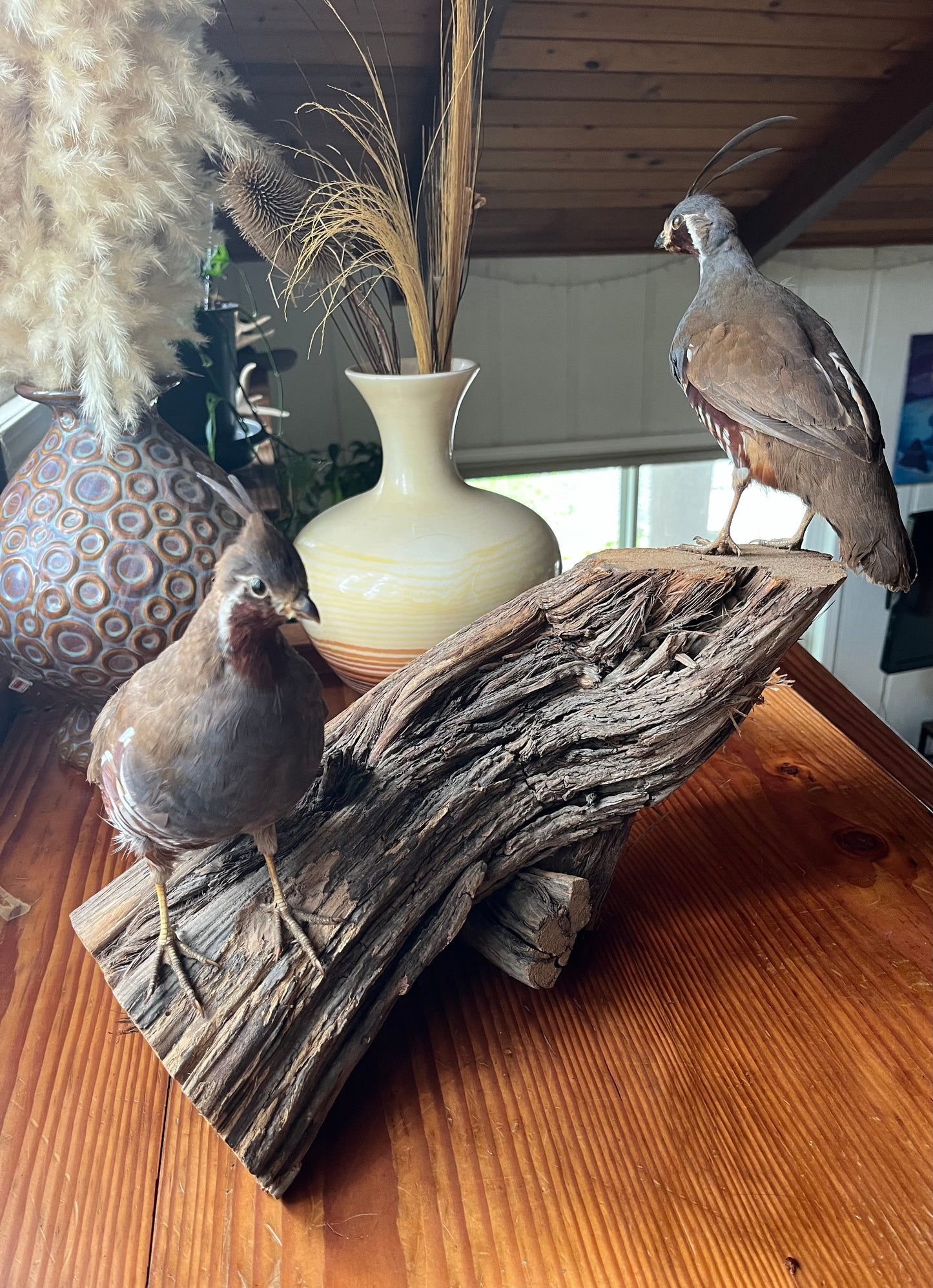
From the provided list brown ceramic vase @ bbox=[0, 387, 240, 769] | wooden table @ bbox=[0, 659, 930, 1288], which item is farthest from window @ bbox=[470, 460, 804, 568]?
wooden table @ bbox=[0, 659, 930, 1288]

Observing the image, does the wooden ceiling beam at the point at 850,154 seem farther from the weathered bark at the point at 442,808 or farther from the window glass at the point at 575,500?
the weathered bark at the point at 442,808

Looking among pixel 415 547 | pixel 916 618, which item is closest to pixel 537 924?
pixel 415 547

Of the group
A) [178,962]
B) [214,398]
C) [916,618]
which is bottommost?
[916,618]

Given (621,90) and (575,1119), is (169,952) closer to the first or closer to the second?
(575,1119)

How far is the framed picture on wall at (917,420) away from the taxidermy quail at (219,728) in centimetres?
212

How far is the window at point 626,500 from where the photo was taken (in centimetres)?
208

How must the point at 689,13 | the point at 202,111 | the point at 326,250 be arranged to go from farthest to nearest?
the point at 689,13 → the point at 326,250 → the point at 202,111

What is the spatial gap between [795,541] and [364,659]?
41 centimetres

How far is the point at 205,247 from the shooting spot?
2.57 feet

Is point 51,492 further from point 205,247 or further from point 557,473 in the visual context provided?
point 557,473

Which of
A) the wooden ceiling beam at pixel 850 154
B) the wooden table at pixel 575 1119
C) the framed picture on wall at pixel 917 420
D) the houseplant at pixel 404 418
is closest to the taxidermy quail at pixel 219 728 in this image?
the wooden table at pixel 575 1119

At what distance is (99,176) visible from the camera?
667 mm

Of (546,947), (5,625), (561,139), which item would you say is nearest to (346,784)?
(546,947)

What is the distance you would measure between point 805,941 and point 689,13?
1.33 meters
